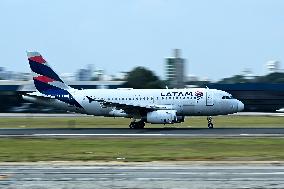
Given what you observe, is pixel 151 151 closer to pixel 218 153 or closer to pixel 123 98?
pixel 218 153

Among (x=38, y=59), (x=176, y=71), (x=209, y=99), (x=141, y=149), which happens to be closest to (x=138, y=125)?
(x=209, y=99)

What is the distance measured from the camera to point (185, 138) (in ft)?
139

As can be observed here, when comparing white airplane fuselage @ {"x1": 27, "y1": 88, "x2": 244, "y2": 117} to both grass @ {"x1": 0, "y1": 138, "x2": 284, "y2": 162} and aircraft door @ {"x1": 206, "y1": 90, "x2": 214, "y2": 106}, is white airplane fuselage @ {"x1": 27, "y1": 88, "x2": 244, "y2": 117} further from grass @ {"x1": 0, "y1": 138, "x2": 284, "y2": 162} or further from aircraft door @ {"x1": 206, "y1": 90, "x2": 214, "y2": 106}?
grass @ {"x1": 0, "y1": 138, "x2": 284, "y2": 162}

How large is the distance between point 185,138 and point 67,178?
20812 mm

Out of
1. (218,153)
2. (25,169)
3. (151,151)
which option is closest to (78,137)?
(151,151)

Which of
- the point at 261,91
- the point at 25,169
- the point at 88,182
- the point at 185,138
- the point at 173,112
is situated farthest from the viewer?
the point at 261,91

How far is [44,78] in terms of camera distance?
5816 cm

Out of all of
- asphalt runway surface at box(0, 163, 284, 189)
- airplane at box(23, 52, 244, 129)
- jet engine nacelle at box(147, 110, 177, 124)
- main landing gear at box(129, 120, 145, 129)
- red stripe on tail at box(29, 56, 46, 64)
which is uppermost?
red stripe on tail at box(29, 56, 46, 64)

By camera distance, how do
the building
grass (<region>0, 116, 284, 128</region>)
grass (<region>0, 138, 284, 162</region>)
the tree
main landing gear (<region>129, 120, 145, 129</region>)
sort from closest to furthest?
grass (<region>0, 138, 284, 162</region>), main landing gear (<region>129, 120, 145, 129</region>), grass (<region>0, 116, 284, 128</region>), the tree, the building

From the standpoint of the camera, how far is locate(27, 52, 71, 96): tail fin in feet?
190

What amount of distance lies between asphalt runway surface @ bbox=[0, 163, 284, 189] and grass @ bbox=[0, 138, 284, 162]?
12.0 feet

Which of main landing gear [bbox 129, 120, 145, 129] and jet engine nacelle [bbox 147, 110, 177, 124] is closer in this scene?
jet engine nacelle [bbox 147, 110, 177, 124]

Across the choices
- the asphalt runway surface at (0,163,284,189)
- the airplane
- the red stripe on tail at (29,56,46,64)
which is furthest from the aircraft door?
the asphalt runway surface at (0,163,284,189)

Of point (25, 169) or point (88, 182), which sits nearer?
point (88, 182)
